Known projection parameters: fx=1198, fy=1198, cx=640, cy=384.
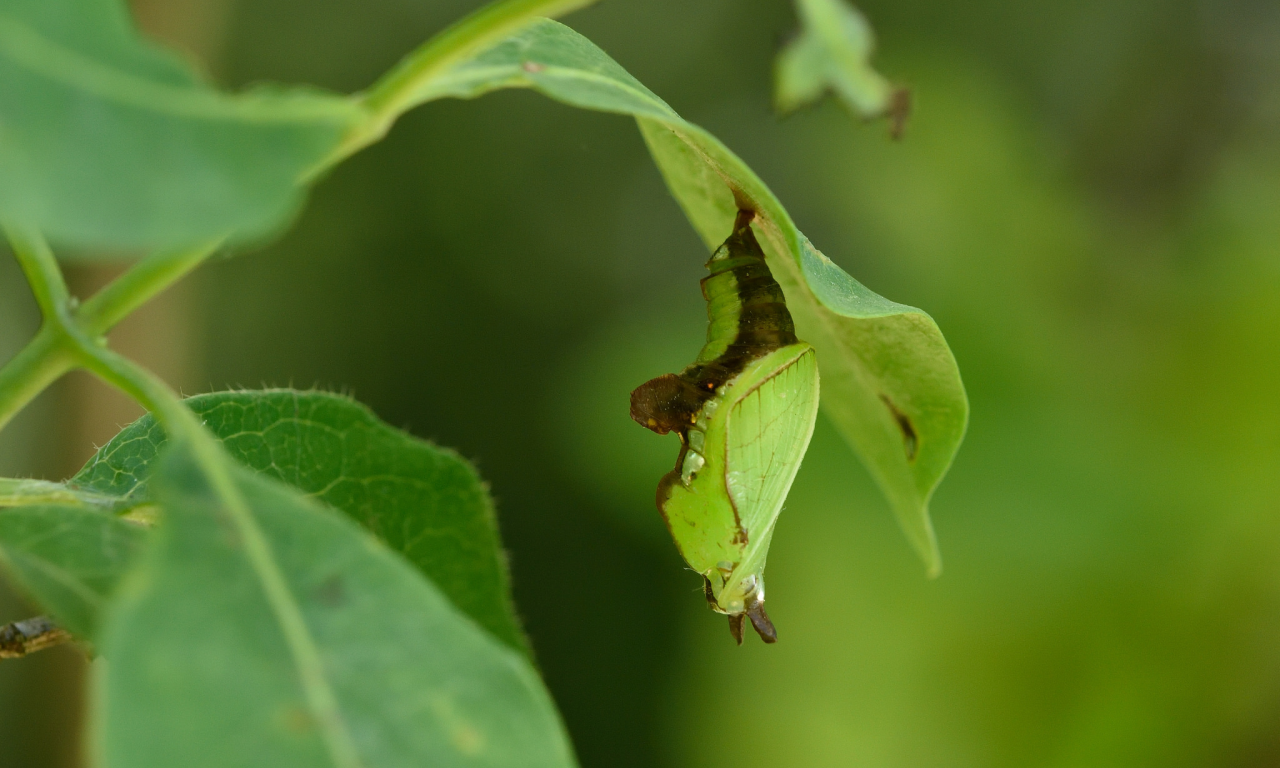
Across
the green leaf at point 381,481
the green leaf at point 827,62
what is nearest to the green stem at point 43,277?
the green leaf at point 381,481

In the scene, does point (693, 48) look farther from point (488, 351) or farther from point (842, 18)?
point (842, 18)

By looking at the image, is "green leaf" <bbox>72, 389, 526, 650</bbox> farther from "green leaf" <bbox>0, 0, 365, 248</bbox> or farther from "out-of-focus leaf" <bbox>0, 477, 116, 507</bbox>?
"green leaf" <bbox>0, 0, 365, 248</bbox>

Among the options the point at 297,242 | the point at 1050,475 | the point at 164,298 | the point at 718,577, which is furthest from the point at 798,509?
the point at 297,242

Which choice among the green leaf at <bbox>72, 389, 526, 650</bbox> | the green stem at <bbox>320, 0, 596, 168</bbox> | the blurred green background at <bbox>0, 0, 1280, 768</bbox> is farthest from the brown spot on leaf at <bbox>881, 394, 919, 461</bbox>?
the blurred green background at <bbox>0, 0, 1280, 768</bbox>

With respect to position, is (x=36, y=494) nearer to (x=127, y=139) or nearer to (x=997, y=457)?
(x=127, y=139)

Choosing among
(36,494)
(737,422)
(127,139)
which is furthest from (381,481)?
(127,139)
